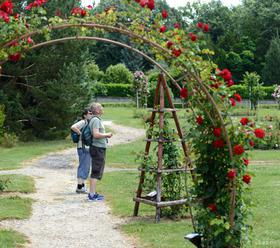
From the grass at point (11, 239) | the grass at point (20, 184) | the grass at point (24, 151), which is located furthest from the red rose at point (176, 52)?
the grass at point (24, 151)

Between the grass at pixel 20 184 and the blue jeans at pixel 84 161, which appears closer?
the blue jeans at pixel 84 161

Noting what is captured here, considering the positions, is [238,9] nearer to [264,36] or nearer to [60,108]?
[264,36]

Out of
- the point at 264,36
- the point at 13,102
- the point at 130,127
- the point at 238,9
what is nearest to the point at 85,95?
the point at 13,102

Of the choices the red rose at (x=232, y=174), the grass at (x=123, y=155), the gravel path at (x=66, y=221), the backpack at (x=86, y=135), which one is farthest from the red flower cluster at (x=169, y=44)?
the grass at (x=123, y=155)

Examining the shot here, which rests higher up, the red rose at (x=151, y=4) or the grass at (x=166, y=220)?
the red rose at (x=151, y=4)

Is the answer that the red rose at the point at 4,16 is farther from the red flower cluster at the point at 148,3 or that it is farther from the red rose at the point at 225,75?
the red rose at the point at 225,75

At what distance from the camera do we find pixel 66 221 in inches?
393

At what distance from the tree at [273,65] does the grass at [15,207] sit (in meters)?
54.0

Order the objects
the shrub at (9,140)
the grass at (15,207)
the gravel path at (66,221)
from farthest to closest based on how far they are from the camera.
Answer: the shrub at (9,140), the grass at (15,207), the gravel path at (66,221)

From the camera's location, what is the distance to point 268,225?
9.15 m

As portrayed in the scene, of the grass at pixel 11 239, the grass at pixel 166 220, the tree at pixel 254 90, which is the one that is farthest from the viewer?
the tree at pixel 254 90

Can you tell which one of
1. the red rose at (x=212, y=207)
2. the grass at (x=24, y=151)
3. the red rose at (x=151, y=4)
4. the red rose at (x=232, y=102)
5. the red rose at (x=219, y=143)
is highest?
the red rose at (x=151, y=4)

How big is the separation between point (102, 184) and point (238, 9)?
71.1 metres

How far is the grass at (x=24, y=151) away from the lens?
18844 millimetres
